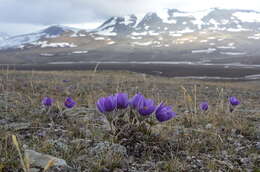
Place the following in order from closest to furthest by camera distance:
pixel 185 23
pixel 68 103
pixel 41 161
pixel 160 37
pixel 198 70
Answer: pixel 41 161
pixel 68 103
pixel 198 70
pixel 160 37
pixel 185 23

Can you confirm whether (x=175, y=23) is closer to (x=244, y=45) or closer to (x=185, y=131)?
(x=244, y=45)

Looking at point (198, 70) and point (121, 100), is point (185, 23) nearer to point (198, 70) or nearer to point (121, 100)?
point (198, 70)

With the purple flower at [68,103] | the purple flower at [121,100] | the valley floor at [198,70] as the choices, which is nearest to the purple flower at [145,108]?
the purple flower at [121,100]

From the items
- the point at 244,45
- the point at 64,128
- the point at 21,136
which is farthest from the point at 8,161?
the point at 244,45

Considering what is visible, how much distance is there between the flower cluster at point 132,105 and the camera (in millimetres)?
2443

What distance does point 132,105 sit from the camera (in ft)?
8.46

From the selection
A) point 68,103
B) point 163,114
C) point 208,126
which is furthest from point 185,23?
point 163,114

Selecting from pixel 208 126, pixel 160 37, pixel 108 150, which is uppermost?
pixel 160 37

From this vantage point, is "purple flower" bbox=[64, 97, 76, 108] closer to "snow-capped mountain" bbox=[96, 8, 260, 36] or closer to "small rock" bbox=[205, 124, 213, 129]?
"small rock" bbox=[205, 124, 213, 129]

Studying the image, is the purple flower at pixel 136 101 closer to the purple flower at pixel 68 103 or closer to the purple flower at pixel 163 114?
the purple flower at pixel 163 114

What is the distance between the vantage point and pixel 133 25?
600 ft

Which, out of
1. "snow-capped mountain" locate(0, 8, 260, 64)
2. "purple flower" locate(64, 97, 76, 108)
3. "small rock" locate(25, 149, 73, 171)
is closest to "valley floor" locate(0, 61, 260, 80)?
"purple flower" locate(64, 97, 76, 108)

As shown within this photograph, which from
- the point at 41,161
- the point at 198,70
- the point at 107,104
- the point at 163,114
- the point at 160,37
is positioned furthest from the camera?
the point at 160,37

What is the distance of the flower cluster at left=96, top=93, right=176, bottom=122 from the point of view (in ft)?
8.01
